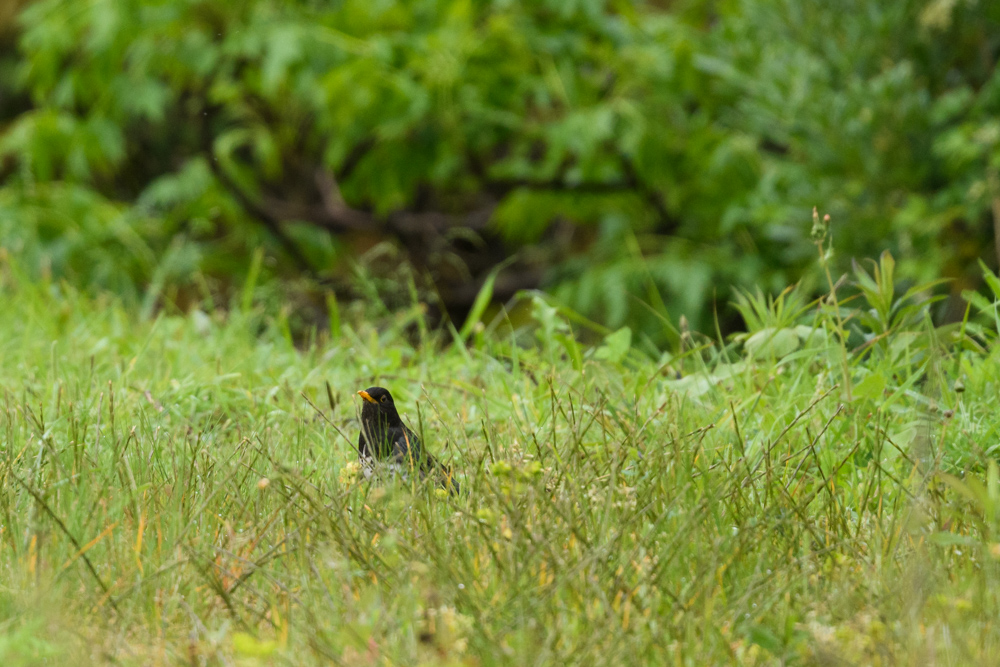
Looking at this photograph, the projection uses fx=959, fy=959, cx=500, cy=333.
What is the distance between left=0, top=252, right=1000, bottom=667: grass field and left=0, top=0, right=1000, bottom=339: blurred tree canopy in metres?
2.54

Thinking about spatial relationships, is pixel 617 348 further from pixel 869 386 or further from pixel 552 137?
pixel 552 137

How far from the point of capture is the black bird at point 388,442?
2.08 meters

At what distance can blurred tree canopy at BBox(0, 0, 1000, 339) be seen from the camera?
510cm

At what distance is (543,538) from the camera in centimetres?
160

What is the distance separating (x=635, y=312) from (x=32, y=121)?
4706mm

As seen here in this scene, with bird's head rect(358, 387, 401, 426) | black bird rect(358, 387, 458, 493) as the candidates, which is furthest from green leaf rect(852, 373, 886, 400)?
bird's head rect(358, 387, 401, 426)

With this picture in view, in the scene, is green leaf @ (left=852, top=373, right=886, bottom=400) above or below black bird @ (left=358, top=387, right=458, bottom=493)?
below

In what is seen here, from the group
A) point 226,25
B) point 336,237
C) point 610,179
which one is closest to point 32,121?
point 226,25

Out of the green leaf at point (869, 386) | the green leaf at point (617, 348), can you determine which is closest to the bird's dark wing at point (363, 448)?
the green leaf at point (617, 348)

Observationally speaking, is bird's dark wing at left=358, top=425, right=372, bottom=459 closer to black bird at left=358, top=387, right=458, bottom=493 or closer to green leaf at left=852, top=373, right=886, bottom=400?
black bird at left=358, top=387, right=458, bottom=493

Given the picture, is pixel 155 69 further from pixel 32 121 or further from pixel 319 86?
pixel 319 86

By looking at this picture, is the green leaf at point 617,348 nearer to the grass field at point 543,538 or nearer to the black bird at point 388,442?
the grass field at point 543,538

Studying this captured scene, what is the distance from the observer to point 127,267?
693cm

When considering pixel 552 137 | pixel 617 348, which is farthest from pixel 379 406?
pixel 552 137
